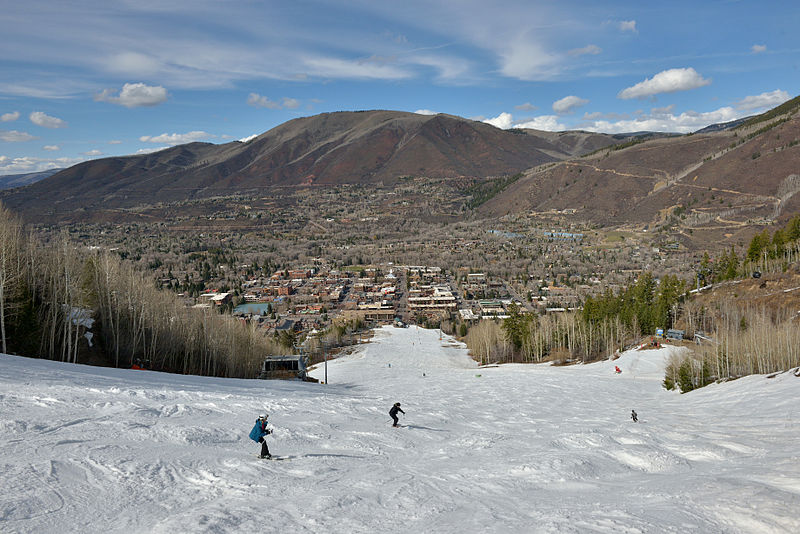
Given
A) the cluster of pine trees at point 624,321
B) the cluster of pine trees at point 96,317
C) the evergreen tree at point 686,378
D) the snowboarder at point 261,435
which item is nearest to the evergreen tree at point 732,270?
the cluster of pine trees at point 624,321

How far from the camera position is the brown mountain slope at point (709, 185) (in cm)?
12800

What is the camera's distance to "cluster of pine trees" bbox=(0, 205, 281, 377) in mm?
26141

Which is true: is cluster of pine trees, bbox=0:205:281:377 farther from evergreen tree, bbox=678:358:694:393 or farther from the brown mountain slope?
the brown mountain slope

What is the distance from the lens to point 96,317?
32.8m

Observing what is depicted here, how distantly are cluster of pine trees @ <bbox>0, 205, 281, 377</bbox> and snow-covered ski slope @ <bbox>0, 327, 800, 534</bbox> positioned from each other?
9.54 metres

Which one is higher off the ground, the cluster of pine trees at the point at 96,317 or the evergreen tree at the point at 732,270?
the evergreen tree at the point at 732,270

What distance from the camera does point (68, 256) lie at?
28859 mm

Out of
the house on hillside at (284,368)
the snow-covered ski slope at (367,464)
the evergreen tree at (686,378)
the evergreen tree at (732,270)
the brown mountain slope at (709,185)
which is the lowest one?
the house on hillside at (284,368)

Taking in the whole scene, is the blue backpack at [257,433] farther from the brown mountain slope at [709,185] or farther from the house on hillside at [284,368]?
the brown mountain slope at [709,185]

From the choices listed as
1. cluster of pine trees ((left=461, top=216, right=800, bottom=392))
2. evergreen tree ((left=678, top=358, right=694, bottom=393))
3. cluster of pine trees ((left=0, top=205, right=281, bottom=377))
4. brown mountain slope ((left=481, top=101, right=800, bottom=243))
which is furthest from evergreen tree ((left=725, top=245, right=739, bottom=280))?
brown mountain slope ((left=481, top=101, right=800, bottom=243))

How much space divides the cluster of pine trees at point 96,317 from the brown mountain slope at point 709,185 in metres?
125

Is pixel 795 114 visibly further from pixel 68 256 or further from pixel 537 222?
pixel 68 256

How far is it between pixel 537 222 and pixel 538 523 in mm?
189614

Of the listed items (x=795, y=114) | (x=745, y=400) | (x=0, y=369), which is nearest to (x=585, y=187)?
(x=795, y=114)
